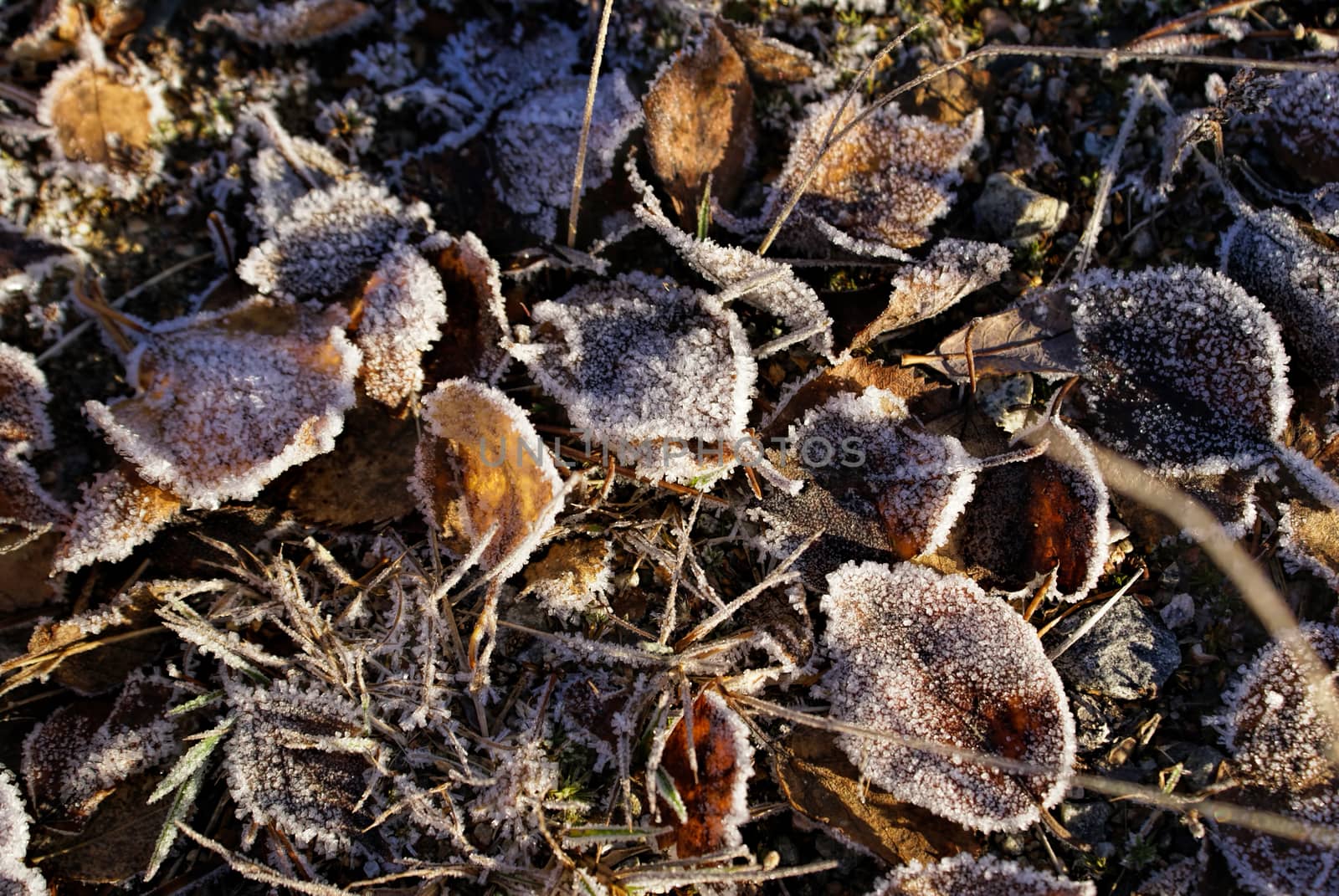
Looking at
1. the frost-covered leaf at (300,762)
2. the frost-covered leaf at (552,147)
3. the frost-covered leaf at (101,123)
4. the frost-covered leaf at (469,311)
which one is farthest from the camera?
the frost-covered leaf at (101,123)

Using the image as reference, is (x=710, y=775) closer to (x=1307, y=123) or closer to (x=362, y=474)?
(x=362, y=474)

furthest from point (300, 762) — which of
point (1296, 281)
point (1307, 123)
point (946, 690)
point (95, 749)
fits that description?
point (1307, 123)

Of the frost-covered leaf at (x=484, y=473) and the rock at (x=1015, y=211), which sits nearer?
the frost-covered leaf at (x=484, y=473)

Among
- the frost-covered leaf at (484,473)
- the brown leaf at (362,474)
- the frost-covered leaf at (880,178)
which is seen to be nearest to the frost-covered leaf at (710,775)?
the frost-covered leaf at (484,473)

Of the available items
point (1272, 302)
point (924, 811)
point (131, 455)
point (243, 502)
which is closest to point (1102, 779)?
point (924, 811)

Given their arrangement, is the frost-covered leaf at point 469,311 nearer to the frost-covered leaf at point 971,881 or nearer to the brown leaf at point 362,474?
the brown leaf at point 362,474

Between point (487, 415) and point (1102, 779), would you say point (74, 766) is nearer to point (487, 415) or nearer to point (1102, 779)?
point (487, 415)

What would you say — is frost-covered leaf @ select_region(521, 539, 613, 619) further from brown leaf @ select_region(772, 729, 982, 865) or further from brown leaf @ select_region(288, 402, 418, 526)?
brown leaf @ select_region(772, 729, 982, 865)
